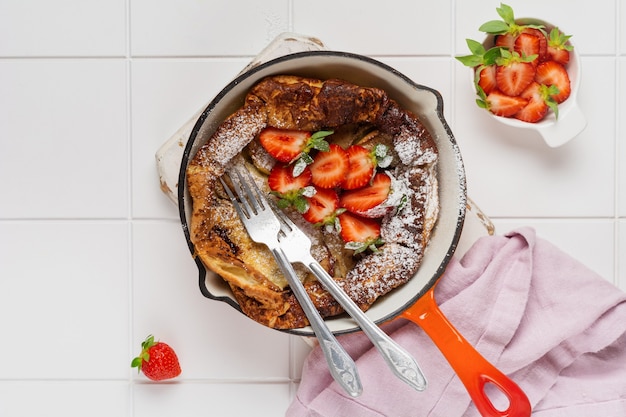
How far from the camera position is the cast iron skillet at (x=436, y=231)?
100 cm

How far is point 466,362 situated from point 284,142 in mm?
481

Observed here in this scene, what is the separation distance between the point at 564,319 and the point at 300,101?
0.61 m

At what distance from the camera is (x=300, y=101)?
101 cm

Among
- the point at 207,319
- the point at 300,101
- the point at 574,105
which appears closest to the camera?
the point at 300,101

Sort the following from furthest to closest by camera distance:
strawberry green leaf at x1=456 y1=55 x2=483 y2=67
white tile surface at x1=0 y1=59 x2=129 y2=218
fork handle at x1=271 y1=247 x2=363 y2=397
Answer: white tile surface at x1=0 y1=59 x2=129 y2=218 → strawberry green leaf at x1=456 y1=55 x2=483 y2=67 → fork handle at x1=271 y1=247 x2=363 y2=397

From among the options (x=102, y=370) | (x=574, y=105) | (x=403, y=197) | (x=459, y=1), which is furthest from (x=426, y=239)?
(x=102, y=370)

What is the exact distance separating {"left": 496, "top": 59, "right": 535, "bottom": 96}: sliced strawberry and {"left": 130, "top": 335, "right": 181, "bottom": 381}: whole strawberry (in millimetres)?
809

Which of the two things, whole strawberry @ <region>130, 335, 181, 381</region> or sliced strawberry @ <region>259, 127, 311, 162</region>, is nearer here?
sliced strawberry @ <region>259, 127, 311, 162</region>

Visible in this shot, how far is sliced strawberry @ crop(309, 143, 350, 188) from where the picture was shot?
103cm

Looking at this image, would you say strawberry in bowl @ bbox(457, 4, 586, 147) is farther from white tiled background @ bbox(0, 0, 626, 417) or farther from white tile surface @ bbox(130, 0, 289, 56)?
white tile surface @ bbox(130, 0, 289, 56)

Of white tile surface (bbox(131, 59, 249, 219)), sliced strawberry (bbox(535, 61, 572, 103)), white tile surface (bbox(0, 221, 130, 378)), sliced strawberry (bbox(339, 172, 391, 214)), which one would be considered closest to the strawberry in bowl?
sliced strawberry (bbox(535, 61, 572, 103))

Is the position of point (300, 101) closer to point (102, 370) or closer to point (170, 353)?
point (170, 353)

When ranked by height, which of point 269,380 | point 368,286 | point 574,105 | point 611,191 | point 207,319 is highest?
point 574,105

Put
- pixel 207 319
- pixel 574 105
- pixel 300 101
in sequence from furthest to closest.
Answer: pixel 207 319 → pixel 574 105 → pixel 300 101
